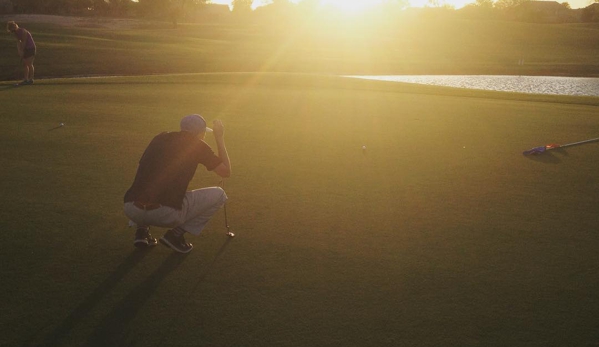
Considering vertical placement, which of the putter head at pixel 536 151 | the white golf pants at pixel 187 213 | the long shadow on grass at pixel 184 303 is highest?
the white golf pants at pixel 187 213

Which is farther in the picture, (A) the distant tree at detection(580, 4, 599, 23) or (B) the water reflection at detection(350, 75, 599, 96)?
(A) the distant tree at detection(580, 4, 599, 23)

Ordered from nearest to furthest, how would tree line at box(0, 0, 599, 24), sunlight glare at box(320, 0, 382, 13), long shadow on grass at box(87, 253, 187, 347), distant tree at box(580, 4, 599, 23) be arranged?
long shadow on grass at box(87, 253, 187, 347) → tree line at box(0, 0, 599, 24) → distant tree at box(580, 4, 599, 23) → sunlight glare at box(320, 0, 382, 13)

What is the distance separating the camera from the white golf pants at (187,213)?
4.73 metres

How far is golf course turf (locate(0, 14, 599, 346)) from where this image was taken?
3.72 meters

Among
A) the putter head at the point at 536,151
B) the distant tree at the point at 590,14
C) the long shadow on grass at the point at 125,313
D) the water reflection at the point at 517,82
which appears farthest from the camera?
the distant tree at the point at 590,14

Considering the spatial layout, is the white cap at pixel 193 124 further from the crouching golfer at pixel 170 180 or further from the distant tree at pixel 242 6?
the distant tree at pixel 242 6

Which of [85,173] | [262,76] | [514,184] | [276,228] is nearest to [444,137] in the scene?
[514,184]

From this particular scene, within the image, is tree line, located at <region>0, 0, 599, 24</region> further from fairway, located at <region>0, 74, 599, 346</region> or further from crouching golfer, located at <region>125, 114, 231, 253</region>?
crouching golfer, located at <region>125, 114, 231, 253</region>

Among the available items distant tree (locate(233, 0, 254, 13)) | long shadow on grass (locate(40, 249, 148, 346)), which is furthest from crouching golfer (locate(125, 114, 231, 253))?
distant tree (locate(233, 0, 254, 13))

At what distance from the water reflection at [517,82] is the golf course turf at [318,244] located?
76.8ft

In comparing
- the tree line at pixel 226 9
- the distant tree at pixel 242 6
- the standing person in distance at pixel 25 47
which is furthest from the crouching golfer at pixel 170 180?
the distant tree at pixel 242 6

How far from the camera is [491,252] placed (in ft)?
16.2

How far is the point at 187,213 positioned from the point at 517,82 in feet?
117

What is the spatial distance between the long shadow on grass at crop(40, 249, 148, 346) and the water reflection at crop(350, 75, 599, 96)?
28.8m
